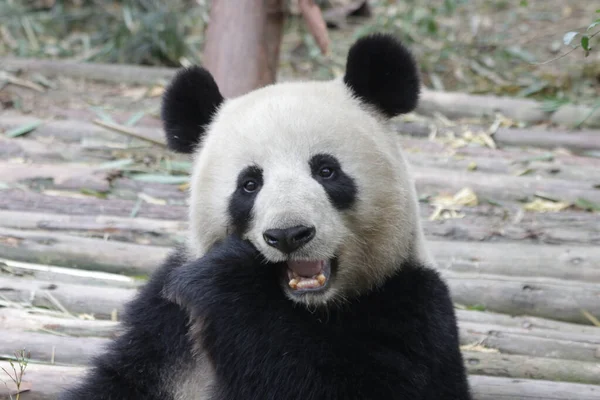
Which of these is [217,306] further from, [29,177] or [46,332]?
[29,177]

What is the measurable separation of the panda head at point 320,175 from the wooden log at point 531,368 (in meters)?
0.95

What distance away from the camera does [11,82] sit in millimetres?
8281

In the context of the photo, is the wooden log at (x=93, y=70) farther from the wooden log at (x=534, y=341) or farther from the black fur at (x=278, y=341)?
the black fur at (x=278, y=341)

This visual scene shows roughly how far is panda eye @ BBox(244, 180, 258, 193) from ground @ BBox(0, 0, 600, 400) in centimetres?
93

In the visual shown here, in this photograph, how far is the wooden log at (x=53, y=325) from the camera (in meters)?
4.38

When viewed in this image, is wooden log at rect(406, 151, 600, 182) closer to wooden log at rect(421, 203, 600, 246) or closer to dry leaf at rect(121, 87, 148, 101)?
wooden log at rect(421, 203, 600, 246)

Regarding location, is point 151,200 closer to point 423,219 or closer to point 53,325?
point 53,325

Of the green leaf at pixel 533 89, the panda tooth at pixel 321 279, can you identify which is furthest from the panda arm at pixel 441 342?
the green leaf at pixel 533 89

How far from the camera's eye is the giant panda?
10.6ft

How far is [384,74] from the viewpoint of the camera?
12.4ft

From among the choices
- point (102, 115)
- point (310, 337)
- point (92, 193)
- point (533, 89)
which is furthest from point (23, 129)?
point (533, 89)

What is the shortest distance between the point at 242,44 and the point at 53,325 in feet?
9.51

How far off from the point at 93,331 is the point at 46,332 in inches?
9.2

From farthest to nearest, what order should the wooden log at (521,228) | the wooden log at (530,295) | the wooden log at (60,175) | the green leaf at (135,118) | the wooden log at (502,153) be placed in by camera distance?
the green leaf at (135,118) → the wooden log at (502,153) → the wooden log at (60,175) → the wooden log at (521,228) → the wooden log at (530,295)
